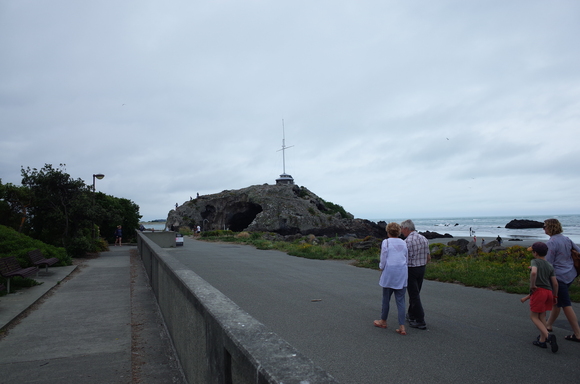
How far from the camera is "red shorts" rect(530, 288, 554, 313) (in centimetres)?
585

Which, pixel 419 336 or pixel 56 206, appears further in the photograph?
pixel 56 206

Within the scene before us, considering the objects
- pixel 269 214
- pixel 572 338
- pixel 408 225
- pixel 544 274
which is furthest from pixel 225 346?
pixel 269 214

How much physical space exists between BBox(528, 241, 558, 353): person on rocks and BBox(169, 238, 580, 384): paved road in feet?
0.92

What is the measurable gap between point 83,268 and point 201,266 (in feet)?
14.9

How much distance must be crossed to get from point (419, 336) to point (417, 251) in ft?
4.54

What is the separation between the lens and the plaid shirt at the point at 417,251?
23.3ft

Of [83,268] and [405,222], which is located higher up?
[405,222]

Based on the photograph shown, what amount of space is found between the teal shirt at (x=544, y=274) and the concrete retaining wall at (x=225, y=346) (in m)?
4.62

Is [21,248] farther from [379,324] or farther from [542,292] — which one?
[542,292]

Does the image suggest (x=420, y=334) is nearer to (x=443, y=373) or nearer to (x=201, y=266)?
(x=443, y=373)

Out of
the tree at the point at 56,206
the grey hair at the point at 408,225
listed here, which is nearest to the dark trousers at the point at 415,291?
the grey hair at the point at 408,225

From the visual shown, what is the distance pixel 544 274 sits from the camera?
19.6 ft

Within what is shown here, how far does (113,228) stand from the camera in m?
36.1

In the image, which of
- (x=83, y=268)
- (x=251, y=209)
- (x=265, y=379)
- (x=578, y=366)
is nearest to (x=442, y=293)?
(x=578, y=366)
